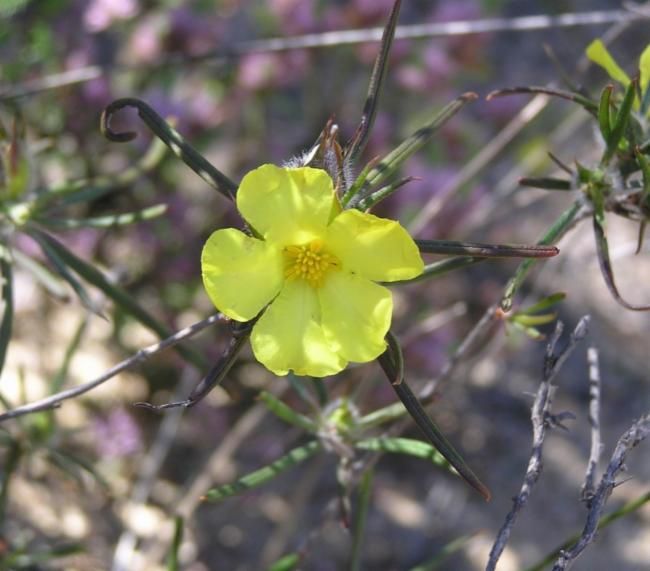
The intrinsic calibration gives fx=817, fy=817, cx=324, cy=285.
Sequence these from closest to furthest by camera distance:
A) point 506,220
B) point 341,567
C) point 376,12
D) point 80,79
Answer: point 80,79 → point 341,567 → point 376,12 → point 506,220

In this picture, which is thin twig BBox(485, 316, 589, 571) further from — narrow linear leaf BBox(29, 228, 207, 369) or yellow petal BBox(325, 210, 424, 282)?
narrow linear leaf BBox(29, 228, 207, 369)

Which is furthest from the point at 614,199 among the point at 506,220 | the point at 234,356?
the point at 506,220

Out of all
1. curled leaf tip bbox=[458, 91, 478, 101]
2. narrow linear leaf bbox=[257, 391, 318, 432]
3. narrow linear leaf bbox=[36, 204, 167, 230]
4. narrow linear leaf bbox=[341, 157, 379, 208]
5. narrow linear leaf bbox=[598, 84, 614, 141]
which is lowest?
narrow linear leaf bbox=[257, 391, 318, 432]

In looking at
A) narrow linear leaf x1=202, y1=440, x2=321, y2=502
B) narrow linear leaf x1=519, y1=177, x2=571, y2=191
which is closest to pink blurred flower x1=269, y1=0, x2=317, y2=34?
narrow linear leaf x1=519, y1=177, x2=571, y2=191

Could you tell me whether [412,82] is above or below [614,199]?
above

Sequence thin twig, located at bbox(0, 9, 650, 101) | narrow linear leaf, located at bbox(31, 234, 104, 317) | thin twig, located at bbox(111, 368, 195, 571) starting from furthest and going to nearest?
thin twig, located at bbox(111, 368, 195, 571)
thin twig, located at bbox(0, 9, 650, 101)
narrow linear leaf, located at bbox(31, 234, 104, 317)

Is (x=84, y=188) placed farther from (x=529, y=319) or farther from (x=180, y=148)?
(x=529, y=319)

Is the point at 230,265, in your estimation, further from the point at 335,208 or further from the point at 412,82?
the point at 412,82

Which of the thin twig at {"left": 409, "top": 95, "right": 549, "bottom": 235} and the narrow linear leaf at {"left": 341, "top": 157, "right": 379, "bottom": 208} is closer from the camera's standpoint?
the narrow linear leaf at {"left": 341, "top": 157, "right": 379, "bottom": 208}

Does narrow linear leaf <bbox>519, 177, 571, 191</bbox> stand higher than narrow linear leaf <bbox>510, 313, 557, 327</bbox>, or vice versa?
narrow linear leaf <bbox>519, 177, 571, 191</bbox>
